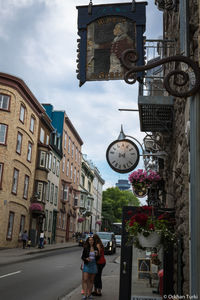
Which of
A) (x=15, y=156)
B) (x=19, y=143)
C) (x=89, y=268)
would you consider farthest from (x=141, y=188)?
(x=19, y=143)

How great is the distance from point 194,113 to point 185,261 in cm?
210

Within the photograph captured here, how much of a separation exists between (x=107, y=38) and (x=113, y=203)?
86.6 metres

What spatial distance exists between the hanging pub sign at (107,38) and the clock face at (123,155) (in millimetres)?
2827

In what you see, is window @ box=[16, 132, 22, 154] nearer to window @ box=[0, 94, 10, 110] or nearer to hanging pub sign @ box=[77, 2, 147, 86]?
window @ box=[0, 94, 10, 110]

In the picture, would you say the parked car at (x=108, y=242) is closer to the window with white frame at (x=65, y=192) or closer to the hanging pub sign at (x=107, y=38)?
the window with white frame at (x=65, y=192)

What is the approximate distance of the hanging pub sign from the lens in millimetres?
7387

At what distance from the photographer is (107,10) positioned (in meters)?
7.70

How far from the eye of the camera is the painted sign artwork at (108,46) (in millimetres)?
7371

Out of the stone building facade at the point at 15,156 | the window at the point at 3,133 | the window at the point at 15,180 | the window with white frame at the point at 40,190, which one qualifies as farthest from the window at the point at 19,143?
the window with white frame at the point at 40,190

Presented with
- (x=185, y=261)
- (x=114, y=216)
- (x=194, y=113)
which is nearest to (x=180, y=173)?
(x=185, y=261)

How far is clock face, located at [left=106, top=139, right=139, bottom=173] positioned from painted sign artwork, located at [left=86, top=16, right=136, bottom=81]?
2829 millimetres

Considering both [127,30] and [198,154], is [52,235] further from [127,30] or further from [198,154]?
[198,154]

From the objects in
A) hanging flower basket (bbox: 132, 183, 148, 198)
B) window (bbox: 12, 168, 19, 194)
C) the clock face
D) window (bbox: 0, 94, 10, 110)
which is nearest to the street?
hanging flower basket (bbox: 132, 183, 148, 198)

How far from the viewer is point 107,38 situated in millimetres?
7379
